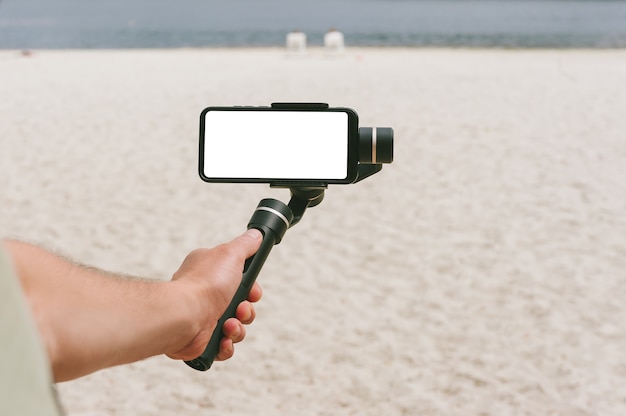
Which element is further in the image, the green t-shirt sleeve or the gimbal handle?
the gimbal handle

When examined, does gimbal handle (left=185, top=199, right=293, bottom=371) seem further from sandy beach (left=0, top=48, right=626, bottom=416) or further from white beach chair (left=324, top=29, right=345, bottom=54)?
white beach chair (left=324, top=29, right=345, bottom=54)

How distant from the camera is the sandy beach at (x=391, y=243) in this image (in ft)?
16.0

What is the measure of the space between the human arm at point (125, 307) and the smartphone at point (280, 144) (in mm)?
114

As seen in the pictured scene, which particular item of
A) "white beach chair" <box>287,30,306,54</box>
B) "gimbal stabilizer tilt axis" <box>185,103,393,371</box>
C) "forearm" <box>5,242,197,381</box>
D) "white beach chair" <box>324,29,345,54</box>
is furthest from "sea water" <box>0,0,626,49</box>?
"white beach chair" <box>287,30,306,54</box>

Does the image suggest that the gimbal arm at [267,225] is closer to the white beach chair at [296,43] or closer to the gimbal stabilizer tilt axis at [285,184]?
the gimbal stabilizer tilt axis at [285,184]

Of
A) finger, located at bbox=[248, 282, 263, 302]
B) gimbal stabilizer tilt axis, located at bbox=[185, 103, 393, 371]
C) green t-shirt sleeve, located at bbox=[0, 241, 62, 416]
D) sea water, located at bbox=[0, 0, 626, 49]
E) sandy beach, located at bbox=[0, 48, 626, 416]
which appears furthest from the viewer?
sea water, located at bbox=[0, 0, 626, 49]

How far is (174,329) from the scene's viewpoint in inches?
38.8

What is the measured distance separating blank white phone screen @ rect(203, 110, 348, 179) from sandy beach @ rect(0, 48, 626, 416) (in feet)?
12.6

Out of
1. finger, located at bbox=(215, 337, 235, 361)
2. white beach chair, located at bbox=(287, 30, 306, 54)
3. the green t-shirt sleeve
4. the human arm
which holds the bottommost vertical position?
finger, located at bbox=(215, 337, 235, 361)

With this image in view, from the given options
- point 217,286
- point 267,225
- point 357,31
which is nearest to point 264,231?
point 267,225

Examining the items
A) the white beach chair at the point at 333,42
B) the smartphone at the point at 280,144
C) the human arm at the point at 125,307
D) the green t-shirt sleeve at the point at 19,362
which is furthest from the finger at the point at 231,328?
the white beach chair at the point at 333,42

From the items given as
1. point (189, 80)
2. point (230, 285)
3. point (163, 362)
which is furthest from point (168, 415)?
point (189, 80)

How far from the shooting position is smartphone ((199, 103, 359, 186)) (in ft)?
3.27

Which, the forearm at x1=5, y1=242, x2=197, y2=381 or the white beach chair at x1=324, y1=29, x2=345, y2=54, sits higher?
the white beach chair at x1=324, y1=29, x2=345, y2=54
